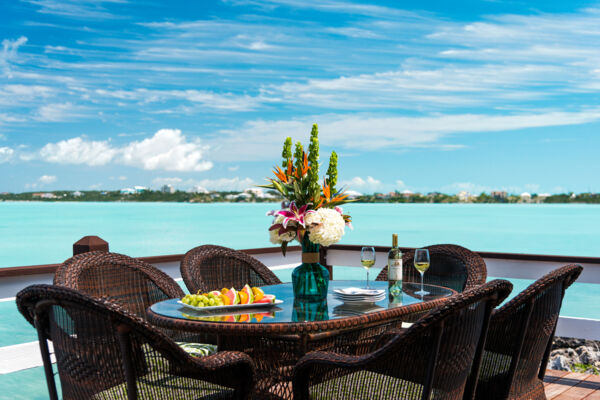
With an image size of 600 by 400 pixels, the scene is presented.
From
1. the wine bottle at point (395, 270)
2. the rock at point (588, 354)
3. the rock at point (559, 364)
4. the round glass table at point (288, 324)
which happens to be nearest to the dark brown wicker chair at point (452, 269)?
the round glass table at point (288, 324)

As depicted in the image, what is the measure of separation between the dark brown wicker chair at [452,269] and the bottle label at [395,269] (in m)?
0.80

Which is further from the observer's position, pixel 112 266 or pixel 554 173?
pixel 554 173

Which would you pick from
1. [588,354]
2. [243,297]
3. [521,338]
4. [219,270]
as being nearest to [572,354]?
[588,354]

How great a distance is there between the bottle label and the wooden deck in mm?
1447

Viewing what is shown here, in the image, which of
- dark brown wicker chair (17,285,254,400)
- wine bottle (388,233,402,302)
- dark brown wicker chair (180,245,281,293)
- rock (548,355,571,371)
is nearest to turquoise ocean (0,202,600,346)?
rock (548,355,571,371)

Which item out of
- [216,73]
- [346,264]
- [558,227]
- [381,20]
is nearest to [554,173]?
[558,227]

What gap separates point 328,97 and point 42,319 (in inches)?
1773

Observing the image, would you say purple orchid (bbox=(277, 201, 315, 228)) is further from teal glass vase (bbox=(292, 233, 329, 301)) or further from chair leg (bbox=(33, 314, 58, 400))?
chair leg (bbox=(33, 314, 58, 400))

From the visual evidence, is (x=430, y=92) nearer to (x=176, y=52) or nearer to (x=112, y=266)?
(x=176, y=52)

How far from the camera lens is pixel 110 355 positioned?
6.38 ft

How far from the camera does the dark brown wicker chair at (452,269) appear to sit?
364cm

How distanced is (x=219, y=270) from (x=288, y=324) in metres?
1.61

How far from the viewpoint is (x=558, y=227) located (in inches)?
1548

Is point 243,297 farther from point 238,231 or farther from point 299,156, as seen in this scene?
point 238,231
